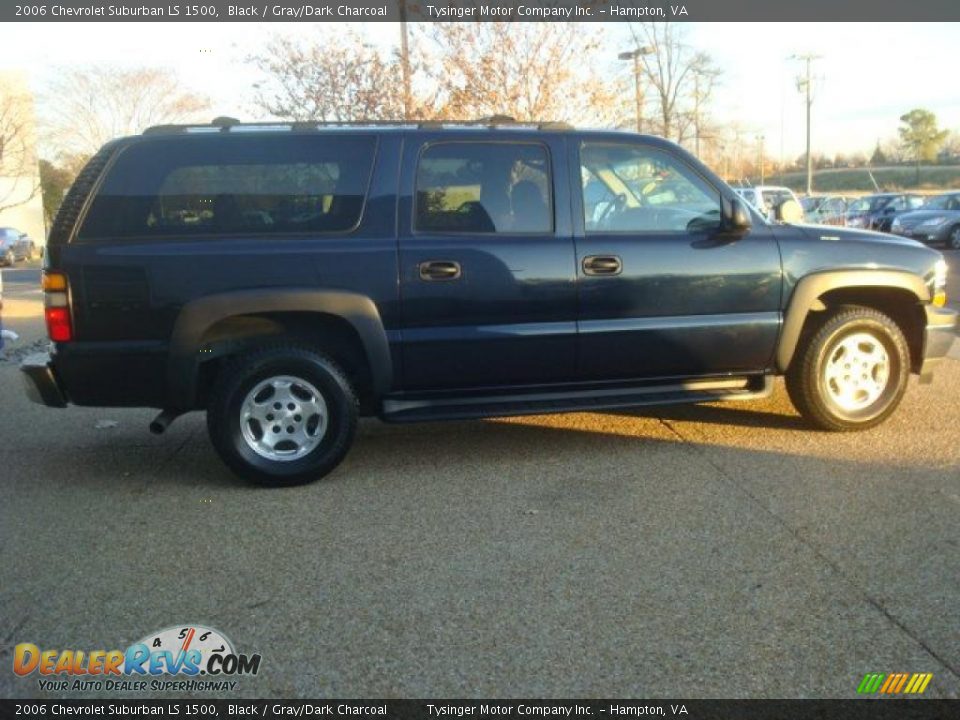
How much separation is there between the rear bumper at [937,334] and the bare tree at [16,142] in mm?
40164

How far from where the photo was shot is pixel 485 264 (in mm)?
4852

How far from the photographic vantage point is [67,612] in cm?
331

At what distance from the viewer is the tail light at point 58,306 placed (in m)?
4.48

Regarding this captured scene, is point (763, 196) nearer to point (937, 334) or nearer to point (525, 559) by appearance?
point (937, 334)

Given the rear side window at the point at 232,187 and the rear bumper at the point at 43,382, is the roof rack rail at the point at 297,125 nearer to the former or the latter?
the rear side window at the point at 232,187

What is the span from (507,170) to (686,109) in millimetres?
35629

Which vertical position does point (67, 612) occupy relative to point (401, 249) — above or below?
below

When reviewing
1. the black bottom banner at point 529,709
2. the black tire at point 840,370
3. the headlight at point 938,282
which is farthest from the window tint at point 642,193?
the black bottom banner at point 529,709

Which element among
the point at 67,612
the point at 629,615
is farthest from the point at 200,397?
the point at 629,615

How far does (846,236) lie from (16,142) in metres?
42.0

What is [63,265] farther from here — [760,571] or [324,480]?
[760,571]

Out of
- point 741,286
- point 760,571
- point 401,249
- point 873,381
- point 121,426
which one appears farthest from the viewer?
point 121,426

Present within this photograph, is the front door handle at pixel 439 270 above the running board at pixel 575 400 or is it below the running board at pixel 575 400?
above

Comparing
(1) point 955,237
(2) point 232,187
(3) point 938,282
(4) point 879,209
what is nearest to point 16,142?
(4) point 879,209
